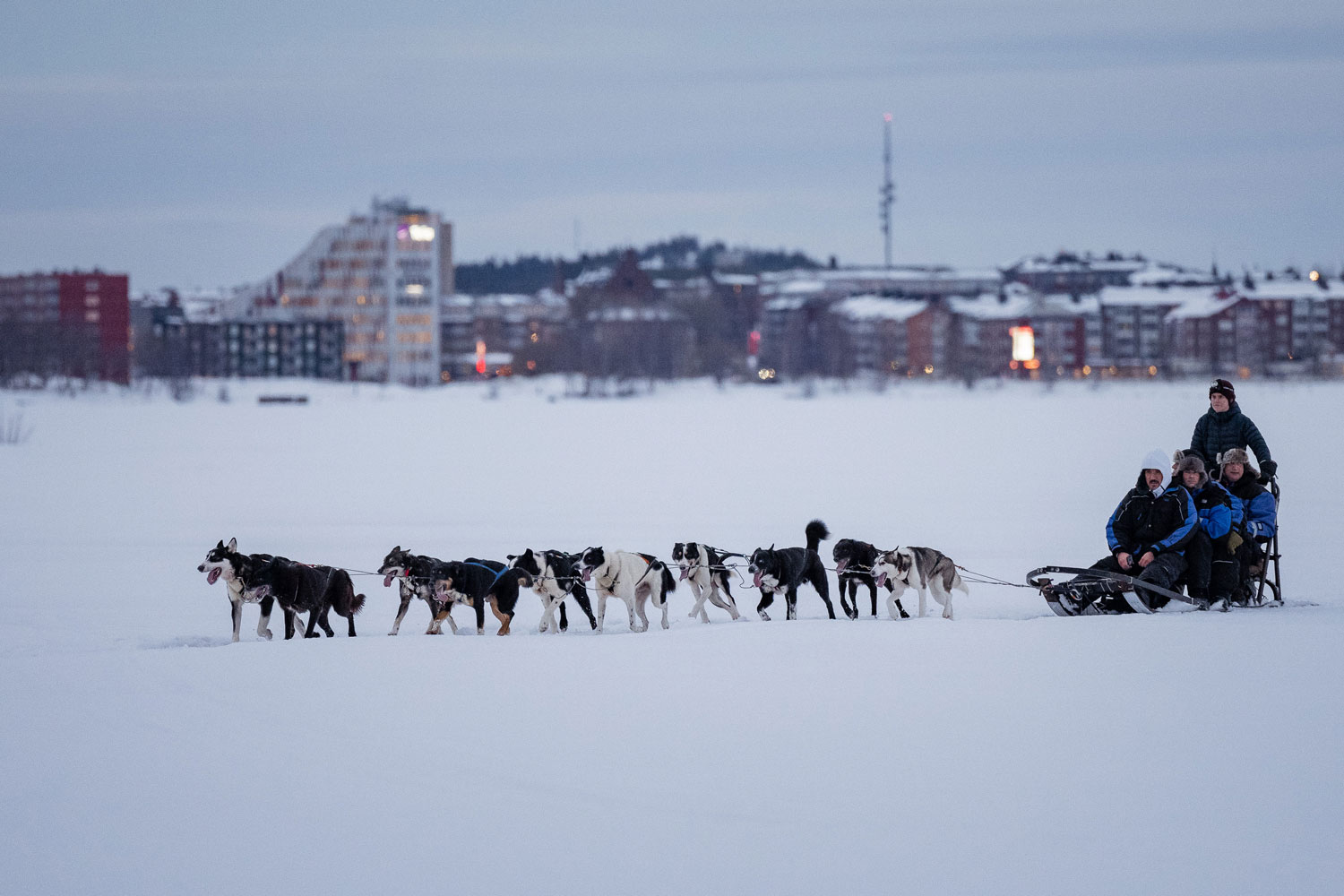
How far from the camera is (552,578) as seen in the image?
8617 millimetres

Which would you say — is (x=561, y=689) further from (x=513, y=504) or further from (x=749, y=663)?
(x=513, y=504)

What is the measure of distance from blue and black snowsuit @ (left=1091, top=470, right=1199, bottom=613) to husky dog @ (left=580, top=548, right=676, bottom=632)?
9.09 feet

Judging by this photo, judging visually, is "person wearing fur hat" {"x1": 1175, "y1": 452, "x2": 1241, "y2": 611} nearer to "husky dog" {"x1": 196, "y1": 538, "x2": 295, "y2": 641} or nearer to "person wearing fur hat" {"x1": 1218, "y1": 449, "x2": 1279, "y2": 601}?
"person wearing fur hat" {"x1": 1218, "y1": 449, "x2": 1279, "y2": 601}

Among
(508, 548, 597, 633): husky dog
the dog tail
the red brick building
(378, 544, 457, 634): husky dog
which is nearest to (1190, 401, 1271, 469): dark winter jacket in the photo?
the dog tail

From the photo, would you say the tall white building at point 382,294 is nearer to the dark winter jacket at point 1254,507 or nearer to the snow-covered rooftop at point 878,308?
the snow-covered rooftop at point 878,308

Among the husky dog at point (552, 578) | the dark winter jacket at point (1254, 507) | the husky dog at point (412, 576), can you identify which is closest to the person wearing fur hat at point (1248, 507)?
the dark winter jacket at point (1254, 507)

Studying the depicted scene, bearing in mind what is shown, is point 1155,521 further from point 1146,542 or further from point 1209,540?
point 1209,540

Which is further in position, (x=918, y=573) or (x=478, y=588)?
(x=918, y=573)

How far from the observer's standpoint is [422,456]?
2664 cm

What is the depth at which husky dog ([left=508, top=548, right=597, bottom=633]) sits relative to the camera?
337 inches

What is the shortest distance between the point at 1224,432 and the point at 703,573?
3.52 m

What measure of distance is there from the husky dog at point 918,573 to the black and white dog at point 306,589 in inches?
127

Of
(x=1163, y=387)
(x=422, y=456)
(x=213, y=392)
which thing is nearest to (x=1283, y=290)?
(x=1163, y=387)

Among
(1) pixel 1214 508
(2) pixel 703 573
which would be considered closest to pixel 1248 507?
(1) pixel 1214 508
